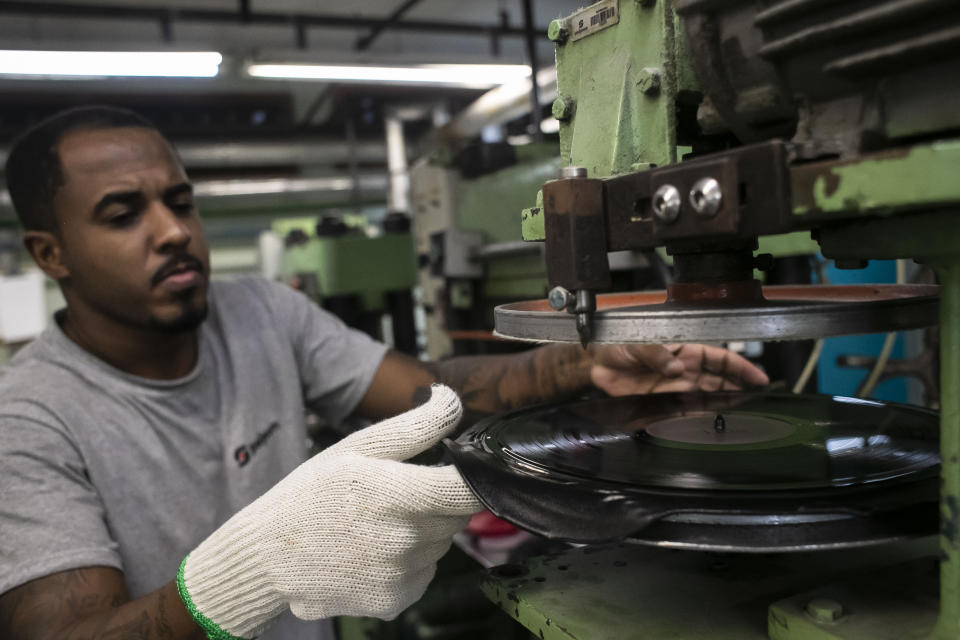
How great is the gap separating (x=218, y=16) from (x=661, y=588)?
408 cm

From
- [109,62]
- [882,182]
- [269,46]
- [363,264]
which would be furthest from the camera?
[269,46]

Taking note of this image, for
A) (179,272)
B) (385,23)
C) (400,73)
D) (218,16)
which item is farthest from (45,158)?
(385,23)

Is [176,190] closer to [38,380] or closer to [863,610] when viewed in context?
[38,380]

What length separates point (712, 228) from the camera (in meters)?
0.51

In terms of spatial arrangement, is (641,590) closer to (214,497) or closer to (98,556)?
(98,556)

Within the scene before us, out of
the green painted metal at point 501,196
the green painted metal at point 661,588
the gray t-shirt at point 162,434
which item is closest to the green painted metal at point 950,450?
the green painted metal at point 661,588

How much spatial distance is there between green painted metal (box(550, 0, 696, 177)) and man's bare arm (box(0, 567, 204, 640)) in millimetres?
706

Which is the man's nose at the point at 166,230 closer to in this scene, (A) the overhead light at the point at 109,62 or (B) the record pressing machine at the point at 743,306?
(B) the record pressing machine at the point at 743,306

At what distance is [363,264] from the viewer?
296 centimetres

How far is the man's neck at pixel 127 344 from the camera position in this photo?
51.0 inches

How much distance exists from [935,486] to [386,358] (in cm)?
112

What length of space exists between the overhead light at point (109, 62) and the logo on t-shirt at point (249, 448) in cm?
211

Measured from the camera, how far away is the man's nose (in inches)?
49.4

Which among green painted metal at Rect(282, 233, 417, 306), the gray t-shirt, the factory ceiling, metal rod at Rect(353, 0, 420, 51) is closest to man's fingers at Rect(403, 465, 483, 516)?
the gray t-shirt
